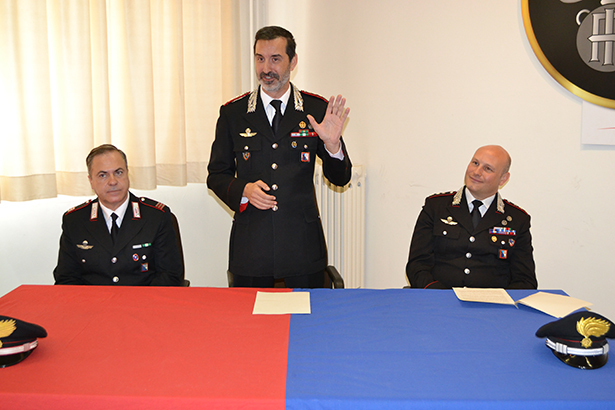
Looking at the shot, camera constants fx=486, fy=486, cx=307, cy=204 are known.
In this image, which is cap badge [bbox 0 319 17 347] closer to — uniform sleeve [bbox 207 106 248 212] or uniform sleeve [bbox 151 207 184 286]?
uniform sleeve [bbox 151 207 184 286]

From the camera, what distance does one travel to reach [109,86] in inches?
125

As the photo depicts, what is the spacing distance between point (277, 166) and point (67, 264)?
1058 millimetres

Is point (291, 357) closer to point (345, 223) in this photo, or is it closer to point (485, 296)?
point (485, 296)

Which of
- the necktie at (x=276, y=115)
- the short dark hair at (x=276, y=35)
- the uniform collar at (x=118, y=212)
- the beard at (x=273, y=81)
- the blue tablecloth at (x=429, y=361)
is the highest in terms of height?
the short dark hair at (x=276, y=35)

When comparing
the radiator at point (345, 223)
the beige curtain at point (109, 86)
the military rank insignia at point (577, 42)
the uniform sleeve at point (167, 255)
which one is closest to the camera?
the uniform sleeve at point (167, 255)

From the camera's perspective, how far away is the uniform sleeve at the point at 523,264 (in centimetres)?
217

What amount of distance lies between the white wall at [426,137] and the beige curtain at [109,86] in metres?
0.22

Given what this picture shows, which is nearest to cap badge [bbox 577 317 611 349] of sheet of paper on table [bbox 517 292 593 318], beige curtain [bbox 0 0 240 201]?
sheet of paper on table [bbox 517 292 593 318]

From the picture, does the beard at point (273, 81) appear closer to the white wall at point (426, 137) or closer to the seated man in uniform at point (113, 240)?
the seated man in uniform at point (113, 240)

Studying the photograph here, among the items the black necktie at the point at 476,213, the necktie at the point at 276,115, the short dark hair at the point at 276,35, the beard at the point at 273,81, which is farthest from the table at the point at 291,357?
the short dark hair at the point at 276,35

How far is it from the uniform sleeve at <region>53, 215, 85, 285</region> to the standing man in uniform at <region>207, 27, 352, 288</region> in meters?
0.69

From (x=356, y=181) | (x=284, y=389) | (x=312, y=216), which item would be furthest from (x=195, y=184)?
(x=284, y=389)

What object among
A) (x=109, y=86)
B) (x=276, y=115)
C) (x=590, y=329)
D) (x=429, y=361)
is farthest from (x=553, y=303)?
(x=109, y=86)

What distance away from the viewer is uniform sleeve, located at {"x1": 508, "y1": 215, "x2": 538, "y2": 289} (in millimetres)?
2170
